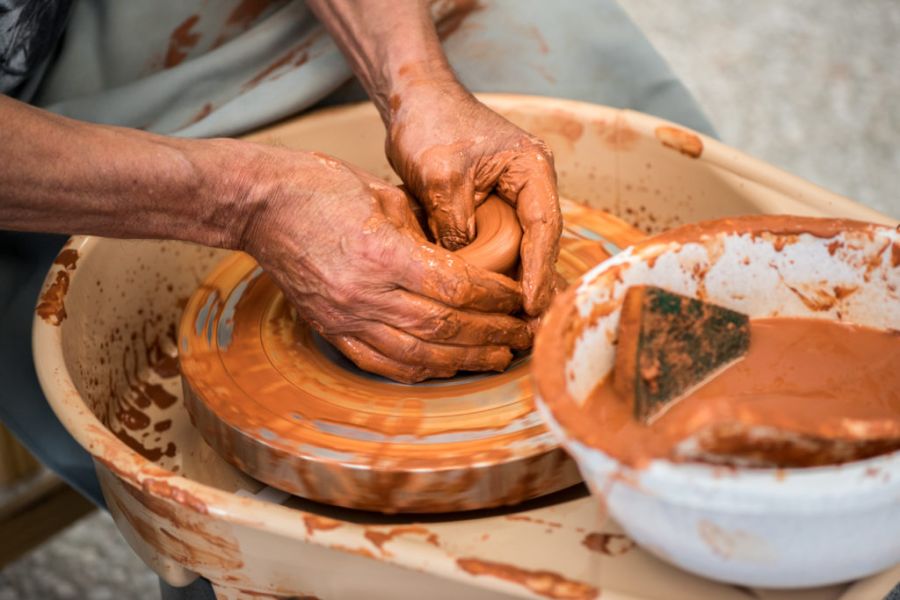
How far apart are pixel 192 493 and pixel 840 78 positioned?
9.32ft

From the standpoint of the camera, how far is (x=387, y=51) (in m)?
1.42

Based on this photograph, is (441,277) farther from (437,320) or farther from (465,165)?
(465,165)

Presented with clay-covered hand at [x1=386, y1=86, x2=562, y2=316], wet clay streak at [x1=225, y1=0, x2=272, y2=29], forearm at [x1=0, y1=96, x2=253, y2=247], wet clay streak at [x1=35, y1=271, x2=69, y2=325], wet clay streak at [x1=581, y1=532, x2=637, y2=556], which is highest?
forearm at [x1=0, y1=96, x2=253, y2=247]

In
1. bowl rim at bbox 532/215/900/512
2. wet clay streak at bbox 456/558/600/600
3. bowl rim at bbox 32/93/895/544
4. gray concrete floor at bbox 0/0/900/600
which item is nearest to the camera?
bowl rim at bbox 532/215/900/512

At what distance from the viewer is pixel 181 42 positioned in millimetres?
1560

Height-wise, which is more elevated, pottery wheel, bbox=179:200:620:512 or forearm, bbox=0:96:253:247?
forearm, bbox=0:96:253:247

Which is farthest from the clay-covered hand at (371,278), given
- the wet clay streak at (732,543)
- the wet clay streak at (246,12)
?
the wet clay streak at (246,12)

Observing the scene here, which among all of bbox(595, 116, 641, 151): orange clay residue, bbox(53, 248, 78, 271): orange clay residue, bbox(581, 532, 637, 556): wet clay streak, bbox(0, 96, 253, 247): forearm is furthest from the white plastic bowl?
bbox(53, 248, 78, 271): orange clay residue

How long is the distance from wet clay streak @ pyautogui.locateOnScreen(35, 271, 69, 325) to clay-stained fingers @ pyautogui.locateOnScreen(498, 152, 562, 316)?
55 centimetres

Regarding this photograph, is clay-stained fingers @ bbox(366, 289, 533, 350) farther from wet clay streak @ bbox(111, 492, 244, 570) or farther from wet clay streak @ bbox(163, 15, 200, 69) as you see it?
wet clay streak @ bbox(163, 15, 200, 69)

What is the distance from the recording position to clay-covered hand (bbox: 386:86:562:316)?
1180 mm

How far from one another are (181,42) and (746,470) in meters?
1.19

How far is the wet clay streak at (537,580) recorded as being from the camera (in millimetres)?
792

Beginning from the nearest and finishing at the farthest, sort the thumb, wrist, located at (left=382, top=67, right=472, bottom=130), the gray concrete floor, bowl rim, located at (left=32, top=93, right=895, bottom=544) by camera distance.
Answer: bowl rim, located at (left=32, top=93, right=895, bottom=544) → the thumb → wrist, located at (left=382, top=67, right=472, bottom=130) → the gray concrete floor
